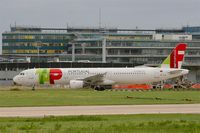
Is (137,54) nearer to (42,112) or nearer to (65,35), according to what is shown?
(65,35)

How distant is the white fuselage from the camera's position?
289ft

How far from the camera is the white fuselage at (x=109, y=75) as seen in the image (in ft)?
289

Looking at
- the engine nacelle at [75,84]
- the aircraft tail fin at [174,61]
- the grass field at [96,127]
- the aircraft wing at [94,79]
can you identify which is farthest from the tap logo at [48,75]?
the grass field at [96,127]

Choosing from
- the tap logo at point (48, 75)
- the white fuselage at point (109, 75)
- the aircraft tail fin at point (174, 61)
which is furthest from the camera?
the aircraft tail fin at point (174, 61)

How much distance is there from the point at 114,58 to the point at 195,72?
27.8 m

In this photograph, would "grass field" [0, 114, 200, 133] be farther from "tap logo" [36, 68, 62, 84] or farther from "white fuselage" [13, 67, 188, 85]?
"white fuselage" [13, 67, 188, 85]

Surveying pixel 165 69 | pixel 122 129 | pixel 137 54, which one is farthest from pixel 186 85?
pixel 122 129

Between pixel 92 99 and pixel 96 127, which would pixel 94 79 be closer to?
pixel 92 99

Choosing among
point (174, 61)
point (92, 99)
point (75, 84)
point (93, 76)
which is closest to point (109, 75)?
point (93, 76)

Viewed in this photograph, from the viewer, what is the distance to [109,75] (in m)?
89.3

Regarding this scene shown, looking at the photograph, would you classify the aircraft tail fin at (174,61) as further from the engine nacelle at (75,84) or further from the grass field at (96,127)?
the grass field at (96,127)

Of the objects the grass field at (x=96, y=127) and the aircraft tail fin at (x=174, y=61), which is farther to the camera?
the aircraft tail fin at (x=174, y=61)

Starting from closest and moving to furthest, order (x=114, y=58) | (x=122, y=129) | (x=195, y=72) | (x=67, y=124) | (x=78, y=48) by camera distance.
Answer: (x=122, y=129)
(x=67, y=124)
(x=195, y=72)
(x=114, y=58)
(x=78, y=48)

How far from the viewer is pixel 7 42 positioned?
199 m
